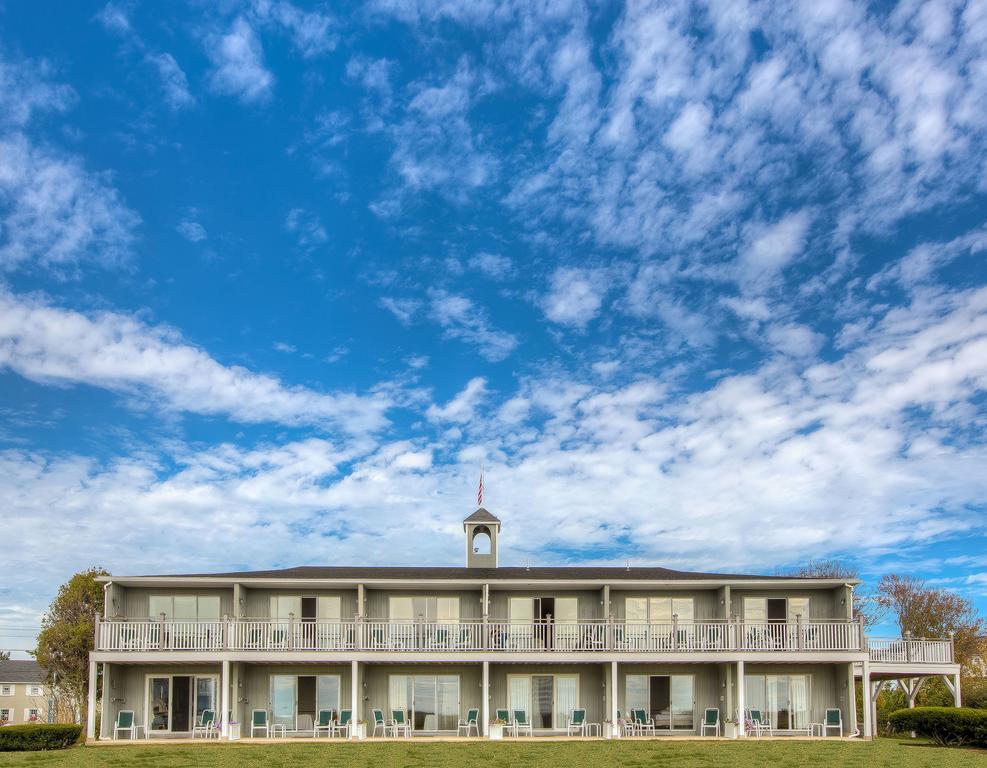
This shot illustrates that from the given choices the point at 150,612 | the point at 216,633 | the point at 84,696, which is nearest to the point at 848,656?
the point at 216,633

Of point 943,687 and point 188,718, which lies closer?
point 188,718

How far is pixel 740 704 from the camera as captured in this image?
2834 centimetres

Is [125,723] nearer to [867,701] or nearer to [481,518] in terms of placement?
[481,518]

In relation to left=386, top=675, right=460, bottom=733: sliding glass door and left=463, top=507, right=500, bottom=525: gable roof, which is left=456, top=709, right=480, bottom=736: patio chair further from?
left=463, top=507, right=500, bottom=525: gable roof

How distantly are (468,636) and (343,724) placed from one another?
4559mm

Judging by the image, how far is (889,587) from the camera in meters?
56.8

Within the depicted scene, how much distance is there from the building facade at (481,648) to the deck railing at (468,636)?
0.19ft

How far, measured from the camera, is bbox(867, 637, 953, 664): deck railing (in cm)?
3048

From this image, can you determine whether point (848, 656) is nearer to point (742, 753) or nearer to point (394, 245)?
point (742, 753)

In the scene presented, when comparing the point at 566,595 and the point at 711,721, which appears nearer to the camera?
the point at 711,721

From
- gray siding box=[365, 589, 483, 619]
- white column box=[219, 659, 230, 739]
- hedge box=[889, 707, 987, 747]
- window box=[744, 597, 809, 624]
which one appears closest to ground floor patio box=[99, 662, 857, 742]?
white column box=[219, 659, 230, 739]

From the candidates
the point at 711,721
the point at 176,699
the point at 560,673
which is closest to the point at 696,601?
the point at 711,721

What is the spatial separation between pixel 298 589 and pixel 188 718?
4929 mm

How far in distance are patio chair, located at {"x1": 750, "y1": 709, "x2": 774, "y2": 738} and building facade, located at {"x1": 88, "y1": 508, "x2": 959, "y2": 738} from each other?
0.30 meters
